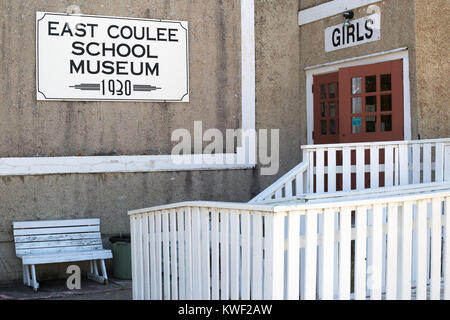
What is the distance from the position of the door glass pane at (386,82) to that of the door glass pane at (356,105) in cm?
42

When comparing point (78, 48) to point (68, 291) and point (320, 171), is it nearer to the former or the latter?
point (68, 291)

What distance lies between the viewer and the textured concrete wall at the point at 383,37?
8102 millimetres

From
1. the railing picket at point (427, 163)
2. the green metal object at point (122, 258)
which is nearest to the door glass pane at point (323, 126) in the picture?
the railing picket at point (427, 163)

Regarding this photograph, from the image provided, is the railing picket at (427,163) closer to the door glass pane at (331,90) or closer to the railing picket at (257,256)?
the door glass pane at (331,90)

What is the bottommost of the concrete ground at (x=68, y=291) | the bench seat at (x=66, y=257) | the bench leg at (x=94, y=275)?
the concrete ground at (x=68, y=291)

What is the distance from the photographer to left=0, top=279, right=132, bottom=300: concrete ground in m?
7.25

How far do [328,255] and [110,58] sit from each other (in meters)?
5.31

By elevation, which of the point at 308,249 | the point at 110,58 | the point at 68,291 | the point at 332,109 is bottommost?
the point at 68,291

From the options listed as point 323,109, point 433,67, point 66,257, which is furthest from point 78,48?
point 433,67

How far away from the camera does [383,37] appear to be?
8508 millimetres
